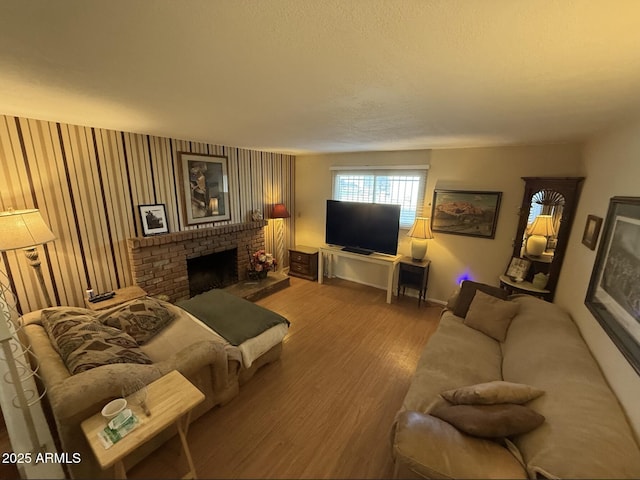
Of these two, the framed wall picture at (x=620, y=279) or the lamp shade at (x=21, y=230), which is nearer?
the framed wall picture at (x=620, y=279)

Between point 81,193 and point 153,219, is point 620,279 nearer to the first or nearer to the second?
point 153,219

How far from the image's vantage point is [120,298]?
2711mm

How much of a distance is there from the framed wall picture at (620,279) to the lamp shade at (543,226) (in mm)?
1241

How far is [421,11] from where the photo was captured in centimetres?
77

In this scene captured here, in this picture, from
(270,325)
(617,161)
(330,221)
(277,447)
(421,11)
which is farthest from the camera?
(330,221)

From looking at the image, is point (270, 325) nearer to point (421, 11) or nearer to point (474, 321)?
point (474, 321)

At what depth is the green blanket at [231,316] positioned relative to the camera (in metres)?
2.28

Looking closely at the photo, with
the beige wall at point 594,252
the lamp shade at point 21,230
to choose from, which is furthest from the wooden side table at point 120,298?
the beige wall at point 594,252

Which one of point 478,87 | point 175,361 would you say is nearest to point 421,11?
point 478,87

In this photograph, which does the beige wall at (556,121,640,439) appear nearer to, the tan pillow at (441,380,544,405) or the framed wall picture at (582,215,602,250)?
the framed wall picture at (582,215,602,250)

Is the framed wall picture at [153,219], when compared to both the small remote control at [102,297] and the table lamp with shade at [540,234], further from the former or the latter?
the table lamp with shade at [540,234]

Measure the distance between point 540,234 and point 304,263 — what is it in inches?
135

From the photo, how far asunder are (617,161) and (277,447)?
321 cm

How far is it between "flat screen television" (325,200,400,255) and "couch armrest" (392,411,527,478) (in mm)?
2796
